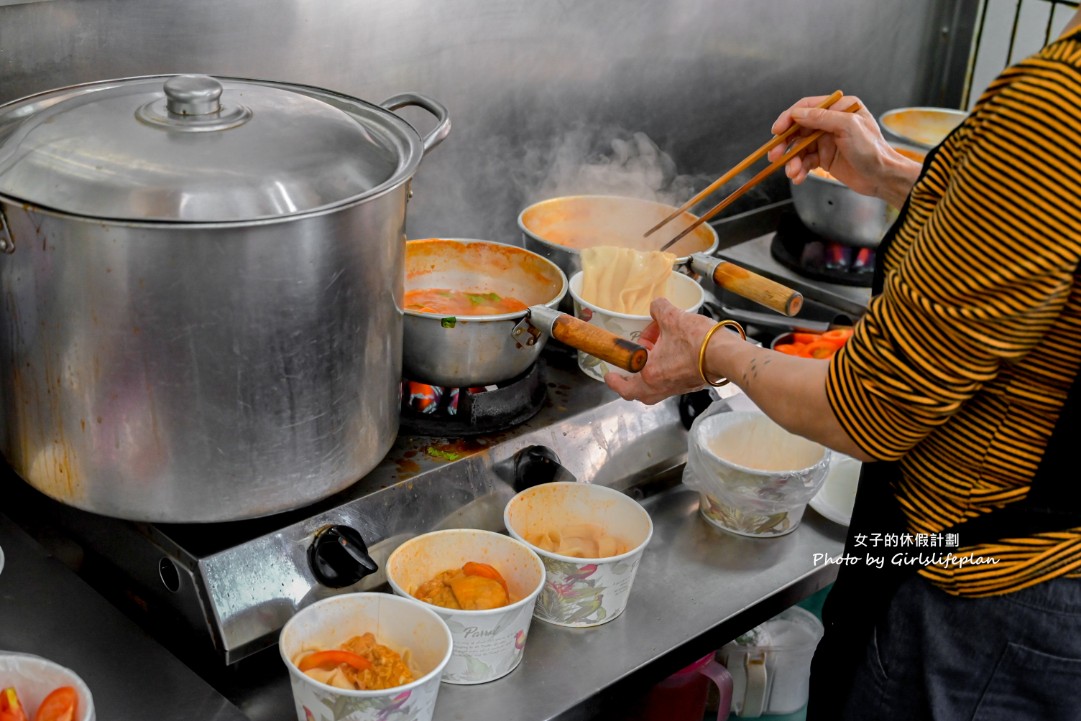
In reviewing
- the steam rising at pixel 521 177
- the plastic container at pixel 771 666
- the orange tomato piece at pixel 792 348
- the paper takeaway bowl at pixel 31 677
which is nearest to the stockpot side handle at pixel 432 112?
the steam rising at pixel 521 177

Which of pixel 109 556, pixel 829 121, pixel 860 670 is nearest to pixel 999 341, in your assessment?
pixel 860 670

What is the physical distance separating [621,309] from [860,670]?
713mm

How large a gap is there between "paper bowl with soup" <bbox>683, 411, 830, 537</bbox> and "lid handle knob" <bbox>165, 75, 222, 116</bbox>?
0.89m

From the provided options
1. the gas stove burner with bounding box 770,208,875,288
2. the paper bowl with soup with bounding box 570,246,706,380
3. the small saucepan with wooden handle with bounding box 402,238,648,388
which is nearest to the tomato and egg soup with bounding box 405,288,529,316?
the small saucepan with wooden handle with bounding box 402,238,648,388

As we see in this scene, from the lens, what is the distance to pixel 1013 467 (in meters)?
1.13

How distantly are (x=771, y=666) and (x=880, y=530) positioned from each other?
0.83m

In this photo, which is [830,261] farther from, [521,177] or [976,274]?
[976,274]

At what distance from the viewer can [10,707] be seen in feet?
3.66

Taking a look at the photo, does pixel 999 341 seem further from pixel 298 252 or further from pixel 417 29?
pixel 417 29

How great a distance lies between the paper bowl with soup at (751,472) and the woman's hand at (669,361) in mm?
319

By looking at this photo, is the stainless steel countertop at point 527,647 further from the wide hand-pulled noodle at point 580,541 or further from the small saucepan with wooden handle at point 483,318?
the small saucepan with wooden handle at point 483,318

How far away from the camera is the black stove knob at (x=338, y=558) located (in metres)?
1.32

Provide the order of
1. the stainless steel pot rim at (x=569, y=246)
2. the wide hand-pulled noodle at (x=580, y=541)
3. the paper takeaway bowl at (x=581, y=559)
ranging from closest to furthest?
the paper takeaway bowl at (x=581, y=559) < the wide hand-pulled noodle at (x=580, y=541) < the stainless steel pot rim at (x=569, y=246)

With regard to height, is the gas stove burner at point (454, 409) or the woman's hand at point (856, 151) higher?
the woman's hand at point (856, 151)
